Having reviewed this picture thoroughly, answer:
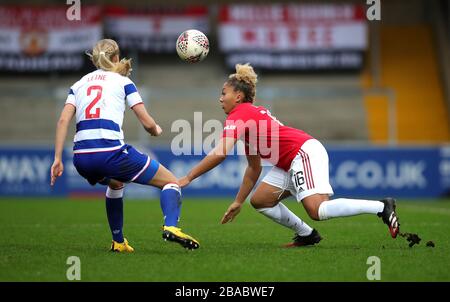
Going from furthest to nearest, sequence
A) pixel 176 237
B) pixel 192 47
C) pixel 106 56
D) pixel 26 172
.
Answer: pixel 26 172 → pixel 192 47 → pixel 106 56 → pixel 176 237

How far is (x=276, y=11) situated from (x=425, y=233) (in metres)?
17.0

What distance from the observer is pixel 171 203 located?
752 centimetres

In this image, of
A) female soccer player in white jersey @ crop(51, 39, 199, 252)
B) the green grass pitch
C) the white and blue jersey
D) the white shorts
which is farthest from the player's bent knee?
the white shorts

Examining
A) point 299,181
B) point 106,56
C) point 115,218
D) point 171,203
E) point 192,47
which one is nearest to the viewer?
point 171,203

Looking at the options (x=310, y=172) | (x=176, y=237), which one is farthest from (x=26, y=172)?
(x=176, y=237)

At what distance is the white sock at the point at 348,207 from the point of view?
7.73 m

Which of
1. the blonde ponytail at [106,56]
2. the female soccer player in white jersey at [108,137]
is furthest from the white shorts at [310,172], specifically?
the blonde ponytail at [106,56]

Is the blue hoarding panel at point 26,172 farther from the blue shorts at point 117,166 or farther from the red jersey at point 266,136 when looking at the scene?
the blue shorts at point 117,166

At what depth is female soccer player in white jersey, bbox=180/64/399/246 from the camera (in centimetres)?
779

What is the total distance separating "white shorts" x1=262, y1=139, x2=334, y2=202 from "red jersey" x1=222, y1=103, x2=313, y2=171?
9cm

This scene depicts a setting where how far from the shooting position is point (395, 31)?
2712cm

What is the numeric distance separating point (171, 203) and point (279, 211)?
143 centimetres

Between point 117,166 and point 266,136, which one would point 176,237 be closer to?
point 117,166
